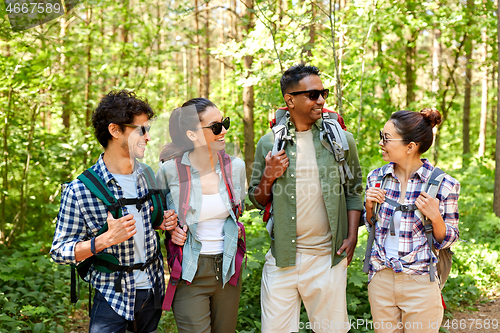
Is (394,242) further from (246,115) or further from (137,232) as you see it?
(246,115)

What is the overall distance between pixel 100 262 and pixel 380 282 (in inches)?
73.2

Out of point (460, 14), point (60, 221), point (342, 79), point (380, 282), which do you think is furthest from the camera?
point (460, 14)

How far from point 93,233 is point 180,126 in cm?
89

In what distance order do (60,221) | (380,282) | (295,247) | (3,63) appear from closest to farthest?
(60,221) → (380,282) → (295,247) → (3,63)

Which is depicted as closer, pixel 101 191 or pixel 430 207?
pixel 101 191

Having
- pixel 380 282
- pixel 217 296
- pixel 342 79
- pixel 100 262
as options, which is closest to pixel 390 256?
pixel 380 282

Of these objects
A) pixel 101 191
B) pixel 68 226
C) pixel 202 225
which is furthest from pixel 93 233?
pixel 202 225

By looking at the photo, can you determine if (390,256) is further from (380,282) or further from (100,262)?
(100,262)

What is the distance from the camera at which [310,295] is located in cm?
282

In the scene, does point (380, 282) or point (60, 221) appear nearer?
point (60, 221)

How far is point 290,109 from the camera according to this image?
2963mm

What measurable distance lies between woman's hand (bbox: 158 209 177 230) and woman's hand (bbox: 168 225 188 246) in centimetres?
5

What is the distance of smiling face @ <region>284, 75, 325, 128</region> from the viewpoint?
284cm

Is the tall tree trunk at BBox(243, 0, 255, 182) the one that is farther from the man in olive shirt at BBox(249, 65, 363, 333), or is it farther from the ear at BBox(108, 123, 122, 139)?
the ear at BBox(108, 123, 122, 139)
